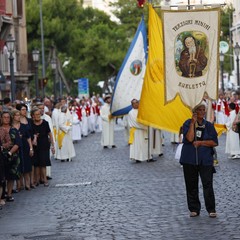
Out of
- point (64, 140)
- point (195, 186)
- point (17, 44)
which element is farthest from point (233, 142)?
point (17, 44)

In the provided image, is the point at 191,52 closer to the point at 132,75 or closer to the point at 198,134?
the point at 198,134

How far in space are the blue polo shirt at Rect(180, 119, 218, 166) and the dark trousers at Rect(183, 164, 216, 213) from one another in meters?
0.10

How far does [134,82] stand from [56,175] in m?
7.43

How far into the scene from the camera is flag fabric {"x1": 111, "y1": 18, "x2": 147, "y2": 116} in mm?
29953

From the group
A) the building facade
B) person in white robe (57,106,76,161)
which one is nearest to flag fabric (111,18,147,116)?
person in white robe (57,106,76,161)

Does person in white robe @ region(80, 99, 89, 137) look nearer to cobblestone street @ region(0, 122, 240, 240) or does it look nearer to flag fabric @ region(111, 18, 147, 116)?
flag fabric @ region(111, 18, 147, 116)

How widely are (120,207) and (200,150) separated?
2.17 m

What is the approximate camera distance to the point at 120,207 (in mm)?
15953

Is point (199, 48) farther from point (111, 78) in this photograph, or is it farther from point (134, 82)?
point (111, 78)

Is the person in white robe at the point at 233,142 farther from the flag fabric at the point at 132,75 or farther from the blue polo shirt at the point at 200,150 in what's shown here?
the blue polo shirt at the point at 200,150

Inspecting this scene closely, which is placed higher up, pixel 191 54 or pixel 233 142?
pixel 191 54

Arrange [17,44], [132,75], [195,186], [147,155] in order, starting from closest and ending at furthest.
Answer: [195,186] → [147,155] → [132,75] → [17,44]

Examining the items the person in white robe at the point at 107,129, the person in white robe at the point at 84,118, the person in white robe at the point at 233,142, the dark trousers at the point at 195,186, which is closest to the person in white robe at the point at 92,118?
the person in white robe at the point at 84,118

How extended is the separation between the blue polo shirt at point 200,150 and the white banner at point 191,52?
5.36 metres
